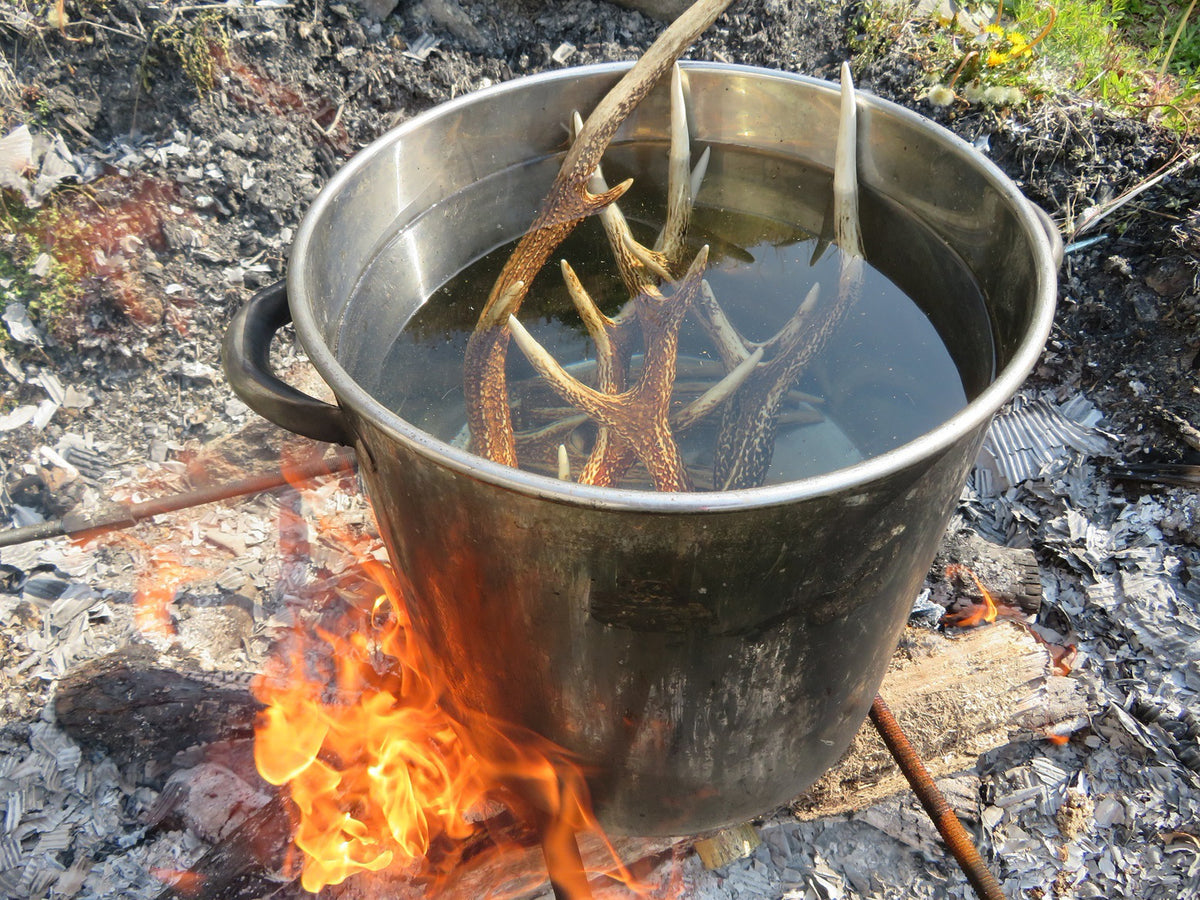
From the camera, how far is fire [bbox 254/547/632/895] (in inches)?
63.2

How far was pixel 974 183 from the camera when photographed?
1.40 m

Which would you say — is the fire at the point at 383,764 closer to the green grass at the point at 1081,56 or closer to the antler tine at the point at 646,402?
the antler tine at the point at 646,402

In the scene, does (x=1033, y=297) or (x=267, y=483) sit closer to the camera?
(x=1033, y=297)

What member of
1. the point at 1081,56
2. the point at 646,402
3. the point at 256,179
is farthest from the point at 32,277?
the point at 1081,56

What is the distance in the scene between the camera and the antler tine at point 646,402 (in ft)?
4.63

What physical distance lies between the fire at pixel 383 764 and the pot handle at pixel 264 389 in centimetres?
53

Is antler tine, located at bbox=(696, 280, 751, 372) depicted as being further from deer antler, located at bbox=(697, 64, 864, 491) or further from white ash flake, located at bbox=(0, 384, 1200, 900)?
white ash flake, located at bbox=(0, 384, 1200, 900)

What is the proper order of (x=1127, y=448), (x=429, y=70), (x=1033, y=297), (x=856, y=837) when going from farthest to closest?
(x=429, y=70)
(x=1127, y=448)
(x=856, y=837)
(x=1033, y=297)

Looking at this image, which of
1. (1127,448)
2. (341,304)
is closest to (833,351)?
(341,304)

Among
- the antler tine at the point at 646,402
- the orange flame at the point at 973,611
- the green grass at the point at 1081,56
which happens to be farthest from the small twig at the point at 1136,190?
the antler tine at the point at 646,402

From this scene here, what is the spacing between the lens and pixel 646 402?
1517 millimetres

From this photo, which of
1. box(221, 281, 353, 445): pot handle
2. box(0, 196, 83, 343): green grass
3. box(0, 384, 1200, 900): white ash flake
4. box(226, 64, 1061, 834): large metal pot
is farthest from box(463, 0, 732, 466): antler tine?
box(0, 196, 83, 343): green grass

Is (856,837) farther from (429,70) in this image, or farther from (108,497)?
(429,70)

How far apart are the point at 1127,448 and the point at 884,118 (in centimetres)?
177
